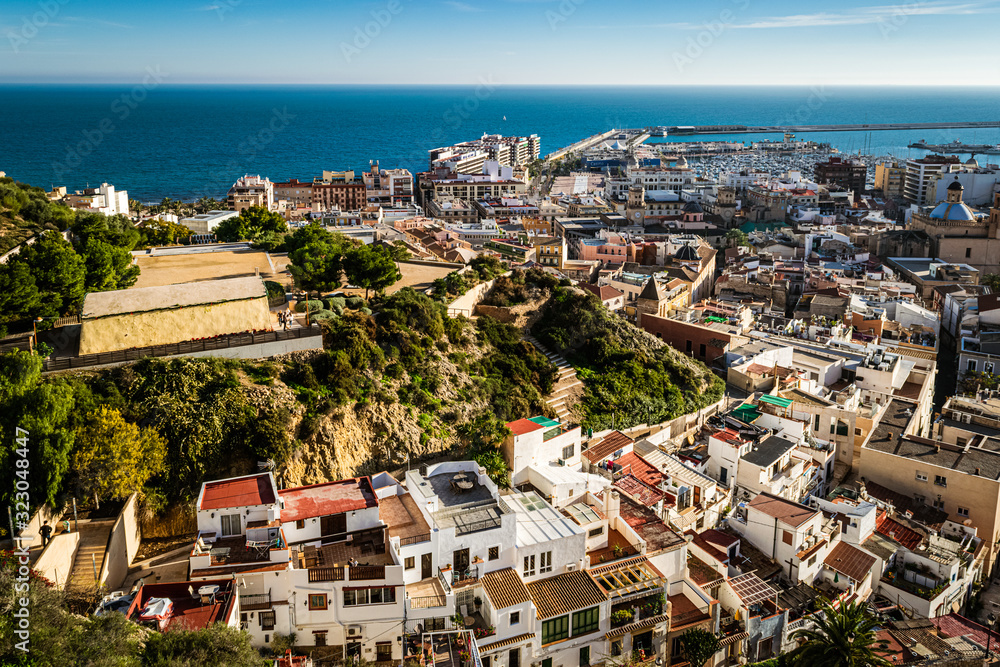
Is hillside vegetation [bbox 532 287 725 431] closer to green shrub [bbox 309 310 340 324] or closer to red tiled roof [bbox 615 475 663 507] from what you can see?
red tiled roof [bbox 615 475 663 507]

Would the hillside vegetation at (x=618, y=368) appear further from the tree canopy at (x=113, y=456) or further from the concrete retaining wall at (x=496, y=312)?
the tree canopy at (x=113, y=456)

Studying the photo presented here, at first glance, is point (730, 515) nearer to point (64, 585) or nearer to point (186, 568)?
point (186, 568)

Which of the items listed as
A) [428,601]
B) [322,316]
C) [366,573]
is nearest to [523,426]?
[322,316]

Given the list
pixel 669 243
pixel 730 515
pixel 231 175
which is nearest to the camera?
pixel 730 515

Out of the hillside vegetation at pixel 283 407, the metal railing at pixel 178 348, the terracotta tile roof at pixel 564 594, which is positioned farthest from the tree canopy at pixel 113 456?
the terracotta tile roof at pixel 564 594

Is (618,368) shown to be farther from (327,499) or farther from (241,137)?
(241,137)

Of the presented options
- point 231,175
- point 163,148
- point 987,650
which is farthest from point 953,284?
point 163,148
